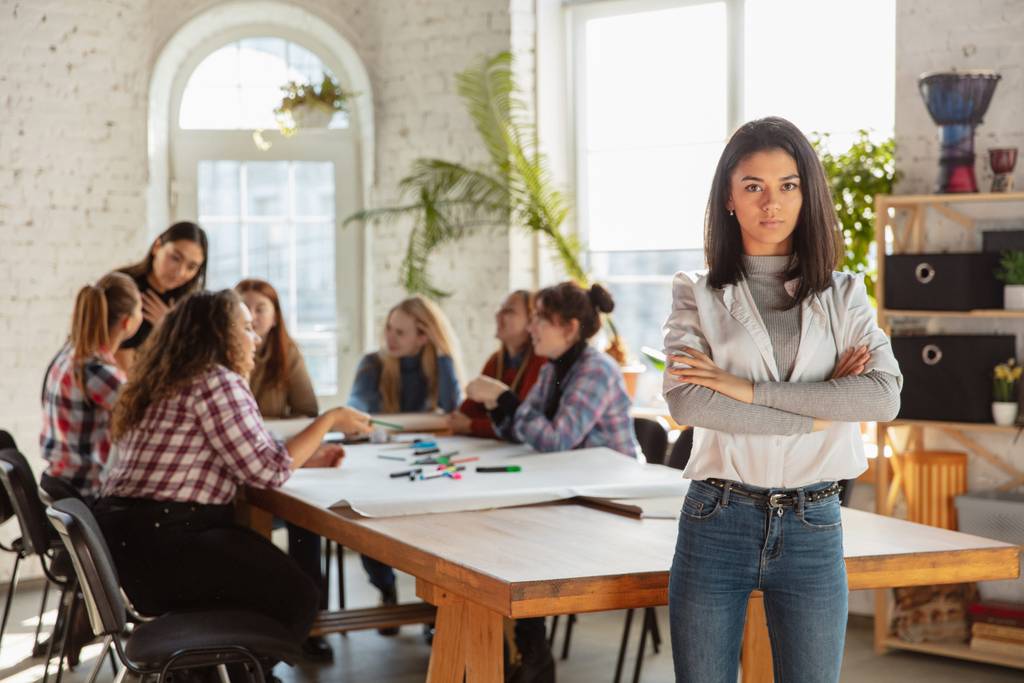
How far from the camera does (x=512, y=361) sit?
4941 millimetres

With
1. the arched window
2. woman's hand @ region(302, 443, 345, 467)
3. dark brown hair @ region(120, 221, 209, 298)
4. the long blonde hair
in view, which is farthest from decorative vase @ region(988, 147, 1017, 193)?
the arched window

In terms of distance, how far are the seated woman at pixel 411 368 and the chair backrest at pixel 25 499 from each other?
1.73 m

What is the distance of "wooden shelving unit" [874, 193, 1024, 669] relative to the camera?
438cm

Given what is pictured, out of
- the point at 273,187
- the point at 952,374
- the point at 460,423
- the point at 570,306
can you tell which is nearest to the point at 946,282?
the point at 952,374

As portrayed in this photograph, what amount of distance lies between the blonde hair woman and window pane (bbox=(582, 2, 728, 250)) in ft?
4.58

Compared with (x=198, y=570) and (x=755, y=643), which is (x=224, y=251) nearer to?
(x=198, y=570)

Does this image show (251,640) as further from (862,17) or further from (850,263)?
(862,17)

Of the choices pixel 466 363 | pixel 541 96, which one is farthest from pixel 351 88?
pixel 466 363

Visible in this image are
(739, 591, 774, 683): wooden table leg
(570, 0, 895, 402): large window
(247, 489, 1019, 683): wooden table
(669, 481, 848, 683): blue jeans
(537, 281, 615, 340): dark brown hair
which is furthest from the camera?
(570, 0, 895, 402): large window

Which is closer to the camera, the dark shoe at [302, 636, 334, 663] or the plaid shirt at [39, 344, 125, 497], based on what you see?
the plaid shirt at [39, 344, 125, 497]

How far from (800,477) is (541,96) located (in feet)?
14.4

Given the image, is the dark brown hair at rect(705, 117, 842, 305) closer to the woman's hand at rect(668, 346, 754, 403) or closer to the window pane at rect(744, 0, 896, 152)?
the woman's hand at rect(668, 346, 754, 403)

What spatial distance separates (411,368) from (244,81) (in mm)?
2233

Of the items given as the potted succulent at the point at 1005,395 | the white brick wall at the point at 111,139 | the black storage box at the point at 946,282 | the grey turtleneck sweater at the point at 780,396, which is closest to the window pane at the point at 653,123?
the white brick wall at the point at 111,139
